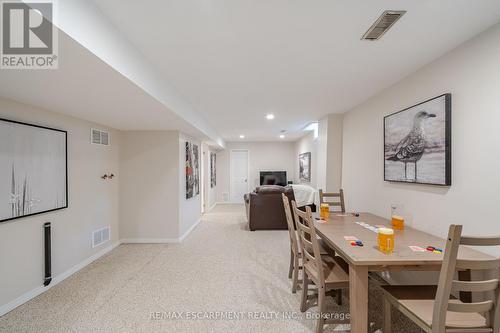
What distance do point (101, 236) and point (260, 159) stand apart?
582 cm

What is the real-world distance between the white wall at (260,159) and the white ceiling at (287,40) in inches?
217

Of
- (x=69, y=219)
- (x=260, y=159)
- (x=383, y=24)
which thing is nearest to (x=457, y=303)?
(x=383, y=24)

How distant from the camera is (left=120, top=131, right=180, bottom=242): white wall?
13.3 feet

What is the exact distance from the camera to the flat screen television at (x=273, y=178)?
8180 mm

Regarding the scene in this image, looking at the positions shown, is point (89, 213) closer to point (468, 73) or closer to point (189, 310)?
point (189, 310)

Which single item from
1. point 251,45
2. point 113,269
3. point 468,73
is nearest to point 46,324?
point 113,269

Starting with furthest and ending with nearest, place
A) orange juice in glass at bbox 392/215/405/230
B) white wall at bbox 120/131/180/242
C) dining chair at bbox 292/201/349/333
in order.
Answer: white wall at bbox 120/131/180/242
orange juice in glass at bbox 392/215/405/230
dining chair at bbox 292/201/349/333

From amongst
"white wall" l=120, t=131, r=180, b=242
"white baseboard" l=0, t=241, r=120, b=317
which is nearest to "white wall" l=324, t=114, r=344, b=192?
"white wall" l=120, t=131, r=180, b=242

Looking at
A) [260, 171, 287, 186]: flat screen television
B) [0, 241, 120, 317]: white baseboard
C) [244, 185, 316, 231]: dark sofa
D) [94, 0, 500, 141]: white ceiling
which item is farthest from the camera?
[260, 171, 287, 186]: flat screen television

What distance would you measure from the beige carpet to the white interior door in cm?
479

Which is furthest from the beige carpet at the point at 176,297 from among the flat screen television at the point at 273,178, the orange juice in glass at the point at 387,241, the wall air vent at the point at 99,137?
the flat screen television at the point at 273,178

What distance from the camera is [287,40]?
173cm

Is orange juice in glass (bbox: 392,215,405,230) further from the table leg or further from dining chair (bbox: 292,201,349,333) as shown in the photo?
the table leg

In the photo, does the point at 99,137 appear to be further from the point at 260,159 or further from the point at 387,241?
the point at 260,159
